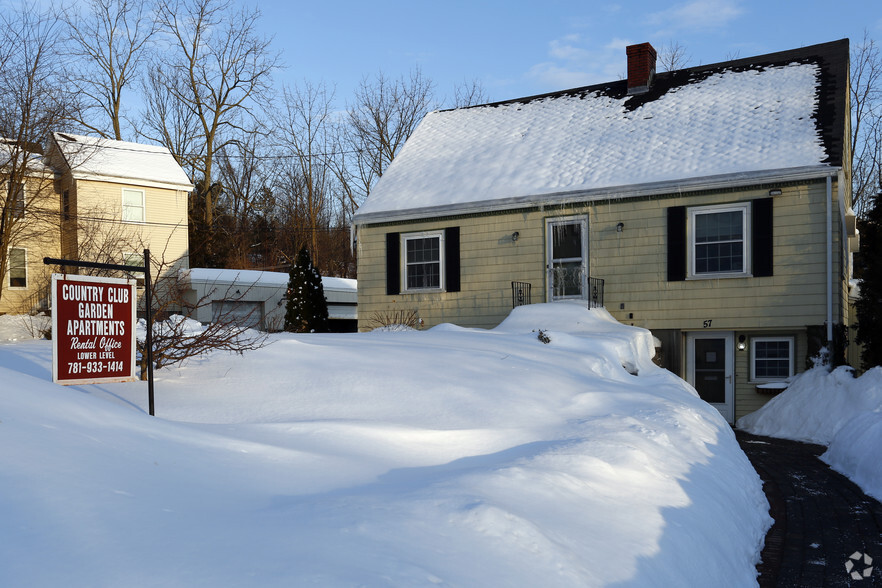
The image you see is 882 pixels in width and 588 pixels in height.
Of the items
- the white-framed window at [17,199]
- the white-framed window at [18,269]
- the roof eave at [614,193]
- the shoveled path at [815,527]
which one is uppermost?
the white-framed window at [17,199]

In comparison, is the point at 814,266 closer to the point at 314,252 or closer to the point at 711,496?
the point at 711,496

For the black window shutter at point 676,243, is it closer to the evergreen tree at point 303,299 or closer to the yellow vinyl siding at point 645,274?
the yellow vinyl siding at point 645,274

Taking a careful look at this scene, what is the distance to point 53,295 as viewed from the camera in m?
5.10

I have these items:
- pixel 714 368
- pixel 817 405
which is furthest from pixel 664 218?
pixel 817 405

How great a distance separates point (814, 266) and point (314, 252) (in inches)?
1007

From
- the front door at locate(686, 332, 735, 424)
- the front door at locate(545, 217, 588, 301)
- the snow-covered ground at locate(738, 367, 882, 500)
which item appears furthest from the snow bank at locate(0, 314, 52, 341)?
the snow-covered ground at locate(738, 367, 882, 500)

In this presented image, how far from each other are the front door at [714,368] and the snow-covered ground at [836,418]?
2.92 ft

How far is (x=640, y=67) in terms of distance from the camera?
55.6 feet

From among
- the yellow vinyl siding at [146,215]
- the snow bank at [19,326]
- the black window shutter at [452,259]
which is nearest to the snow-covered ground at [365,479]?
the black window shutter at [452,259]

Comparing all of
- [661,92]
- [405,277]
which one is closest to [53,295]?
[405,277]

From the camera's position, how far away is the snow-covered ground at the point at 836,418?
8055 mm

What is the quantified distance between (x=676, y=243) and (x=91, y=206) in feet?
59.4

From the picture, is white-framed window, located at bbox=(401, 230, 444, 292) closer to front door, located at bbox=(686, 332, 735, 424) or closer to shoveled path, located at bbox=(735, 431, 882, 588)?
front door, located at bbox=(686, 332, 735, 424)

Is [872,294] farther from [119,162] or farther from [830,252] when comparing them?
[119,162]
